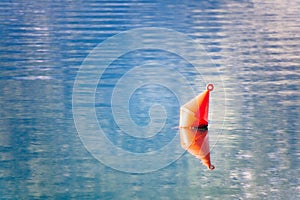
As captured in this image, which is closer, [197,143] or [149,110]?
[197,143]

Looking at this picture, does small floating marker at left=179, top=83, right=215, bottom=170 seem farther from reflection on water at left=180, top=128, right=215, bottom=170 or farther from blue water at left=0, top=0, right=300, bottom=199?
blue water at left=0, top=0, right=300, bottom=199

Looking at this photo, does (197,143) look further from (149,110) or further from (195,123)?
(149,110)

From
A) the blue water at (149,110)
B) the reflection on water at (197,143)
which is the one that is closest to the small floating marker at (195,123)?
the reflection on water at (197,143)

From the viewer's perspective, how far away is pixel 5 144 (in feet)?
31.9

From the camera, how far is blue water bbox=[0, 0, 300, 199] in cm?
825

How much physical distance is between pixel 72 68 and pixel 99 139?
473cm

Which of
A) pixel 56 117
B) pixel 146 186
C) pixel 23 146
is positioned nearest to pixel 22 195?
pixel 146 186

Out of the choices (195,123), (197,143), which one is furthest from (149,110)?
(197,143)

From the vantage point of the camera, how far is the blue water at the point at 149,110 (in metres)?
8.25

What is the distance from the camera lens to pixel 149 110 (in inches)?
455

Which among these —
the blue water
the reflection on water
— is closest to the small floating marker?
the reflection on water

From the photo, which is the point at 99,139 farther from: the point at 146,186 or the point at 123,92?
the point at 123,92

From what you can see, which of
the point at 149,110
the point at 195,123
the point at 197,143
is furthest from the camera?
the point at 149,110

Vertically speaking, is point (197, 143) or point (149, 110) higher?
point (197, 143)
